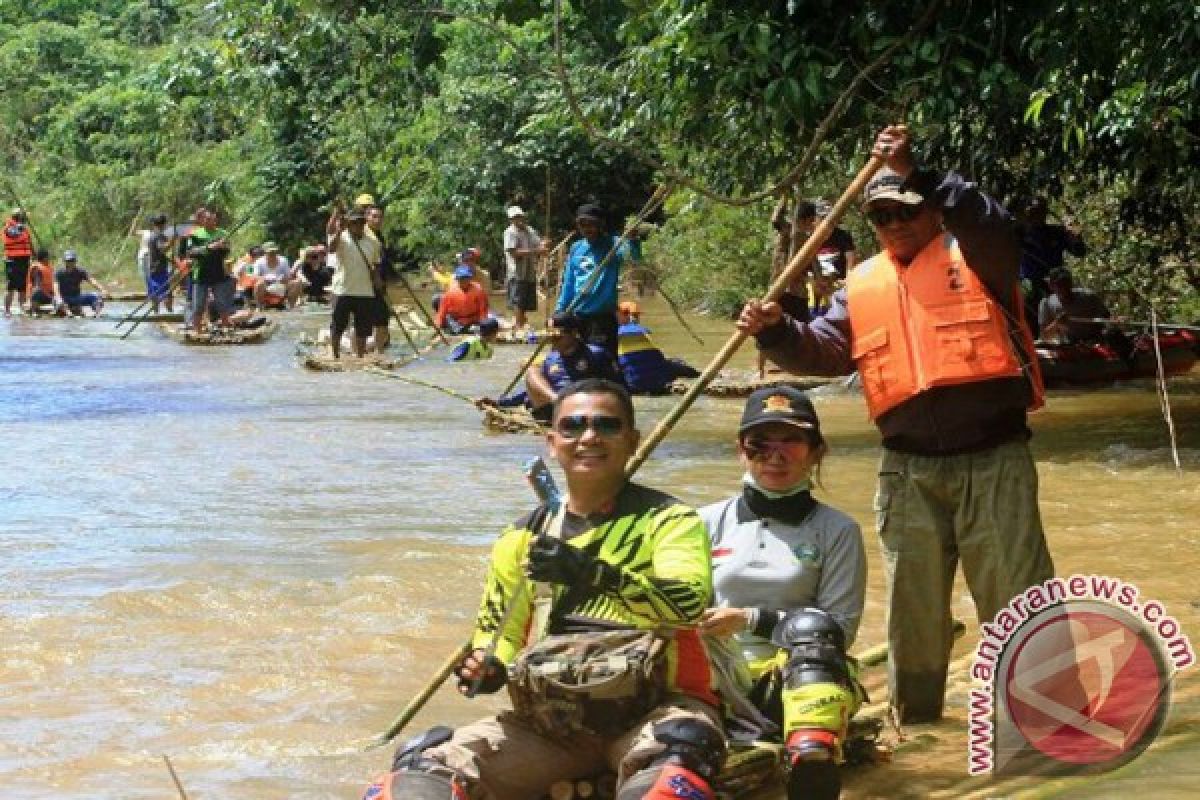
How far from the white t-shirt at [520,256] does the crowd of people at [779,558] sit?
17931mm

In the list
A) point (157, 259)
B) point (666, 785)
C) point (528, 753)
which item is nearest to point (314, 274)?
point (157, 259)

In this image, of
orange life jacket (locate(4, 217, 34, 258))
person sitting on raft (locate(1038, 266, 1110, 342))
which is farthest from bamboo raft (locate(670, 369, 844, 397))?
orange life jacket (locate(4, 217, 34, 258))

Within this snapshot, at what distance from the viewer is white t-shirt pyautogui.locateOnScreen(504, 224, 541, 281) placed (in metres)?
23.7

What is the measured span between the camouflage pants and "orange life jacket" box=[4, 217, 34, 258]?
25916 millimetres

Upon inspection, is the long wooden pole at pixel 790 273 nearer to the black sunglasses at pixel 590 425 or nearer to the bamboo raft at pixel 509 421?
the black sunglasses at pixel 590 425

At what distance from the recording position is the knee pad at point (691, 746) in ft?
14.5

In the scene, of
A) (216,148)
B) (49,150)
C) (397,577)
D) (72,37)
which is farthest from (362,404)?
(72,37)

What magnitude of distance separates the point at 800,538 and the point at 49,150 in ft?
139

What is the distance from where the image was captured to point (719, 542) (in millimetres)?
5492

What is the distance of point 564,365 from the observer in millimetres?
12680

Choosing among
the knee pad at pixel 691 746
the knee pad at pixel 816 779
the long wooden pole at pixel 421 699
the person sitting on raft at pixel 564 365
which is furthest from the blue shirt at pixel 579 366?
the knee pad at pixel 691 746

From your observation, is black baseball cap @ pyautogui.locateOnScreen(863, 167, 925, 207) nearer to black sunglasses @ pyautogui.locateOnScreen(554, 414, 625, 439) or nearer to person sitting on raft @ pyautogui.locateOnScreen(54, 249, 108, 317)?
black sunglasses @ pyautogui.locateOnScreen(554, 414, 625, 439)

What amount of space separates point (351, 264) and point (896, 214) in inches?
525
